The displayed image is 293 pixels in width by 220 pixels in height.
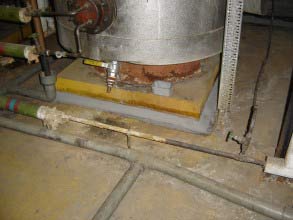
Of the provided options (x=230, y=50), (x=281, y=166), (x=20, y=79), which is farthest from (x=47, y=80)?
(x=281, y=166)

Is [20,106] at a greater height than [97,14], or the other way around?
[97,14]

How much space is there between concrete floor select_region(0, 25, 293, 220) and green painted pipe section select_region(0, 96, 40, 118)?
0.13 meters

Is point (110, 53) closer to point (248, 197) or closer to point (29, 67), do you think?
point (248, 197)

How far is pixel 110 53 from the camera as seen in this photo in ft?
4.68

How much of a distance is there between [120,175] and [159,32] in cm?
70

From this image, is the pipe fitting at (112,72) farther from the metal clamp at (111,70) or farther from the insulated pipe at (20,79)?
the insulated pipe at (20,79)

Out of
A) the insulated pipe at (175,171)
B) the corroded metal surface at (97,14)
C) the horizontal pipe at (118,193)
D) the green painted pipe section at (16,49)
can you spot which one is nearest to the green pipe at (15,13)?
the green painted pipe section at (16,49)

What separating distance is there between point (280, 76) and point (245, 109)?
0.52 metres

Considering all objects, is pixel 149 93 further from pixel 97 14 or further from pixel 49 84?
pixel 49 84

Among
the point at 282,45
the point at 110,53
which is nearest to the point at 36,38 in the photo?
the point at 110,53

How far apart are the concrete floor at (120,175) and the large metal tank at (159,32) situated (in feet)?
1.41

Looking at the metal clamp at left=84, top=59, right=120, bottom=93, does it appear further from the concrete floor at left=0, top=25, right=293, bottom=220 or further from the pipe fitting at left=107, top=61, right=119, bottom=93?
the concrete floor at left=0, top=25, right=293, bottom=220

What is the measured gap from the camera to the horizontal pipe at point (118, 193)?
1096 mm

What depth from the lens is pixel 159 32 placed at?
1.34 meters
